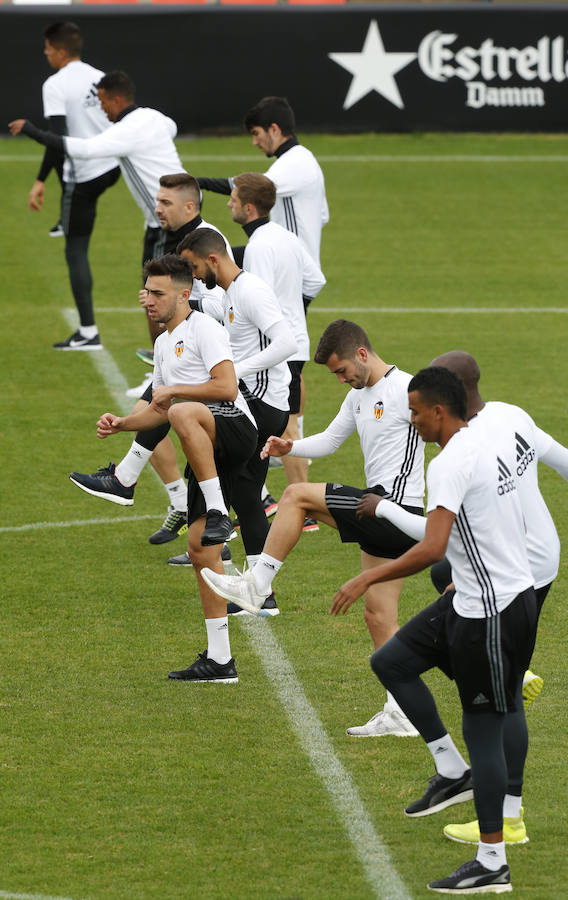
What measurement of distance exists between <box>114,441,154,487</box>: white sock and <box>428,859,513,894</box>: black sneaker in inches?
142

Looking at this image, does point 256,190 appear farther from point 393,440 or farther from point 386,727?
point 386,727

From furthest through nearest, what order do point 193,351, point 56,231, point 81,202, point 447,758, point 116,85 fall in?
point 56,231
point 81,202
point 116,85
point 193,351
point 447,758

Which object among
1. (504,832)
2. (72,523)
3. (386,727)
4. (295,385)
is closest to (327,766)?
(386,727)

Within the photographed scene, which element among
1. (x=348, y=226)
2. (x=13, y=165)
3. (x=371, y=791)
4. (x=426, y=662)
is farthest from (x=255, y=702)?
(x=13, y=165)

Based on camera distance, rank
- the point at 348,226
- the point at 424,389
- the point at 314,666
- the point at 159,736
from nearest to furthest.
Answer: the point at 424,389 < the point at 159,736 < the point at 314,666 < the point at 348,226

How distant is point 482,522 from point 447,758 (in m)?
1.24

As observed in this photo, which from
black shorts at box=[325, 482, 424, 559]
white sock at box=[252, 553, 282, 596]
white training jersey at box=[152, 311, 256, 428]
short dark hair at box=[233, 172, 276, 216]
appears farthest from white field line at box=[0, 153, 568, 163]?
black shorts at box=[325, 482, 424, 559]

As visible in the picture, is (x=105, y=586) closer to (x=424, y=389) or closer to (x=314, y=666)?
(x=314, y=666)

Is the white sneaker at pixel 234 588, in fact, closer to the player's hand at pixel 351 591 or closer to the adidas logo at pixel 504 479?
the player's hand at pixel 351 591

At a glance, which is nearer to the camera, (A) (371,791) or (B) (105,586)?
(A) (371,791)

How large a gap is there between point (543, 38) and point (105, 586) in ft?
57.8

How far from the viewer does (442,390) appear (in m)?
5.32

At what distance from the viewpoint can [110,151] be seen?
11.9 metres

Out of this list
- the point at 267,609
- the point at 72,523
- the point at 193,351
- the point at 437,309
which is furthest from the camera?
the point at 437,309
